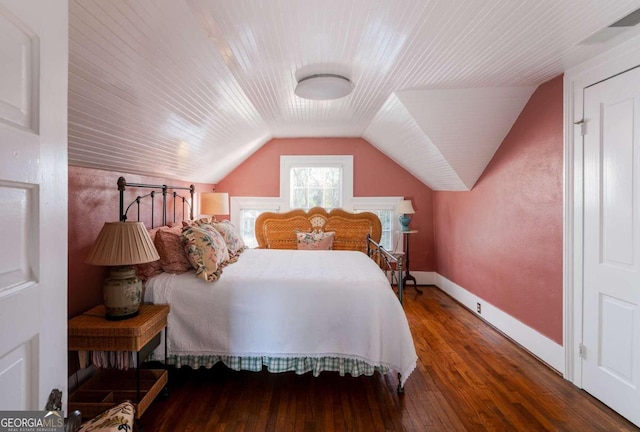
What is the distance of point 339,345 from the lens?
6.61ft

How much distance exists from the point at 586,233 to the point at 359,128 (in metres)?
2.79

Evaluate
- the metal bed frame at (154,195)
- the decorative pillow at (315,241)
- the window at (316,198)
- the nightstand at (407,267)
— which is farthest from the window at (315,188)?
the metal bed frame at (154,195)

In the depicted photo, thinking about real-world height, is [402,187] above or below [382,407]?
above

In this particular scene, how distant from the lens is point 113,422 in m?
0.99

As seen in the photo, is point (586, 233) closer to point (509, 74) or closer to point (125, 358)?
point (509, 74)

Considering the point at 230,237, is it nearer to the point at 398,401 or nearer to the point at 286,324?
the point at 286,324

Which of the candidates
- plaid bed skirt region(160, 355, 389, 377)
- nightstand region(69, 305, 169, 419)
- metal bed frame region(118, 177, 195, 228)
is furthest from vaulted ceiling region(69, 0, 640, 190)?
plaid bed skirt region(160, 355, 389, 377)

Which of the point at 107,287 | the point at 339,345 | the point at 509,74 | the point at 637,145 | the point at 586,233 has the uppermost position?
the point at 509,74

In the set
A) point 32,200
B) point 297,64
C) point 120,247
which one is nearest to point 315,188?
point 297,64

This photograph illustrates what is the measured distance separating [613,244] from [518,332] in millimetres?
1215

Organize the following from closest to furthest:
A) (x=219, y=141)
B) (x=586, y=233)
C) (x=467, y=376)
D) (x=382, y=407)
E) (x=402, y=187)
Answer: (x=382, y=407) → (x=586, y=233) → (x=467, y=376) → (x=219, y=141) → (x=402, y=187)

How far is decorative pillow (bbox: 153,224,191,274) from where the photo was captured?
2219 millimetres

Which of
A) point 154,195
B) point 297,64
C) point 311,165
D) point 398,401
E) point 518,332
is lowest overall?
point 398,401

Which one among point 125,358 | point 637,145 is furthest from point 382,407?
point 637,145
